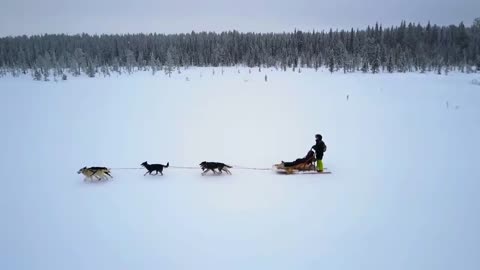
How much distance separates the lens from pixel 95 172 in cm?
873

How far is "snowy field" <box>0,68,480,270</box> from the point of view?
19.5ft

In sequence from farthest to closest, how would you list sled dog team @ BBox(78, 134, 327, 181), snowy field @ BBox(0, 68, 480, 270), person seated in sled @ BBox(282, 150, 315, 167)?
person seated in sled @ BBox(282, 150, 315, 167) < sled dog team @ BBox(78, 134, 327, 181) < snowy field @ BBox(0, 68, 480, 270)

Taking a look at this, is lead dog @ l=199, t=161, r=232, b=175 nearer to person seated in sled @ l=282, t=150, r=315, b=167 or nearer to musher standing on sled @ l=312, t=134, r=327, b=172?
person seated in sled @ l=282, t=150, r=315, b=167

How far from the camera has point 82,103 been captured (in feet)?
63.6

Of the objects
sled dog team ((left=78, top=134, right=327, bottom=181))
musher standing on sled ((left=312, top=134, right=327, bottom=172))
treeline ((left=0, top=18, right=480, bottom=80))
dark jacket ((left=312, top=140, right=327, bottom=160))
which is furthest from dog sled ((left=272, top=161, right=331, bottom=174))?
treeline ((left=0, top=18, right=480, bottom=80))

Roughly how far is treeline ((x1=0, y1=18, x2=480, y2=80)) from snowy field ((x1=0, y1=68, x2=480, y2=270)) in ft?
98.6

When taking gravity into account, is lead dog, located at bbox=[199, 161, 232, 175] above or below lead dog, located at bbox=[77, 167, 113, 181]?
above

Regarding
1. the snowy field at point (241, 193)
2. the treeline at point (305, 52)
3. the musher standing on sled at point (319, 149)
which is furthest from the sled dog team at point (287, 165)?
the treeline at point (305, 52)

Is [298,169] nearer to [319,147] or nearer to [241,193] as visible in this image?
[319,147]

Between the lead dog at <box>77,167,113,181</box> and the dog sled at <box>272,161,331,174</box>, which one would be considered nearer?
the lead dog at <box>77,167,113,181</box>

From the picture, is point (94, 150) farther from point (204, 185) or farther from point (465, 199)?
point (465, 199)

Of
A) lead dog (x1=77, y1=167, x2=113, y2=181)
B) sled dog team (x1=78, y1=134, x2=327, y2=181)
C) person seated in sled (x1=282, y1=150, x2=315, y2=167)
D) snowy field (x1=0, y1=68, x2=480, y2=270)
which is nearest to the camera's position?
snowy field (x1=0, y1=68, x2=480, y2=270)

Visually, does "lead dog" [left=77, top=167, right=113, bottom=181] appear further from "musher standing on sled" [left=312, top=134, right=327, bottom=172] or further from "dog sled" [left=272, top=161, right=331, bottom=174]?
"musher standing on sled" [left=312, top=134, right=327, bottom=172]

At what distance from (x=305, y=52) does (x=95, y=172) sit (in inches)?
2245
